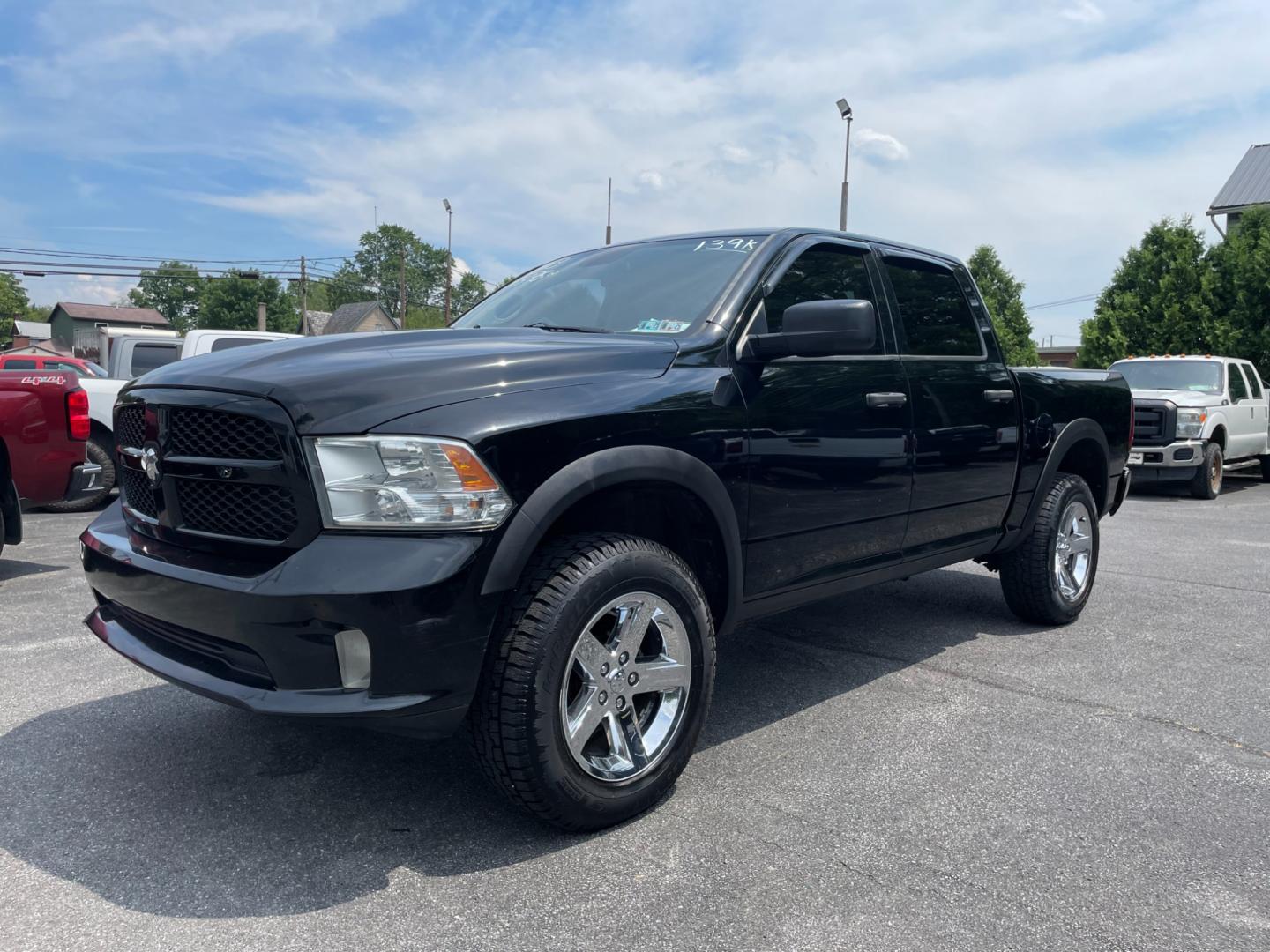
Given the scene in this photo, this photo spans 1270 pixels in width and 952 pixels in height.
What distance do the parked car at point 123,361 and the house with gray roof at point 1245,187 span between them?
1420 inches

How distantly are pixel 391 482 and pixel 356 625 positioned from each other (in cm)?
36

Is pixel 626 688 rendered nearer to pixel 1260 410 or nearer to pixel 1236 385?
pixel 1236 385

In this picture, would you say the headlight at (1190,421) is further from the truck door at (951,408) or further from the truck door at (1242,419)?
the truck door at (951,408)

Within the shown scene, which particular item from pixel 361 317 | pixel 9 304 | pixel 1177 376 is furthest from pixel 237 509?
pixel 9 304

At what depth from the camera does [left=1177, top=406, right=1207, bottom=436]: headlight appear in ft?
40.7

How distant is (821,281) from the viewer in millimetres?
3855

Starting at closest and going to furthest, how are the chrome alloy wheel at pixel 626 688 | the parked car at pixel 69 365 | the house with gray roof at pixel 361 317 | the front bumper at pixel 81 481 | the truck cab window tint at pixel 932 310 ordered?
the chrome alloy wheel at pixel 626 688 → the truck cab window tint at pixel 932 310 → the front bumper at pixel 81 481 → the parked car at pixel 69 365 → the house with gray roof at pixel 361 317

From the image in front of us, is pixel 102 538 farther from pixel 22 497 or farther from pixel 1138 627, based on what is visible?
pixel 1138 627

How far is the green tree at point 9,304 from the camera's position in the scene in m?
86.9

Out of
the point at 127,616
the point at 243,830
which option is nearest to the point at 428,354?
the point at 127,616

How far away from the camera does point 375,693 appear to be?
2438 millimetres

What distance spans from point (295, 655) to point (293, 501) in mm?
389

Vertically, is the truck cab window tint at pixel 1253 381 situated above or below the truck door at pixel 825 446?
above

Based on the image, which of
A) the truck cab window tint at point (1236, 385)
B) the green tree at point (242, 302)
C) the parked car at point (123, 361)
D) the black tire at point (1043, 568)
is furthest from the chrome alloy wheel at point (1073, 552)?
the green tree at point (242, 302)
